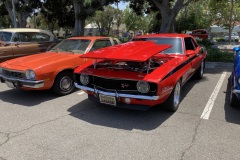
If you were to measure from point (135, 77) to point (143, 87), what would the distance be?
0.23 meters

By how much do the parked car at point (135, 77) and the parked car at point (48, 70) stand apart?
89 cm

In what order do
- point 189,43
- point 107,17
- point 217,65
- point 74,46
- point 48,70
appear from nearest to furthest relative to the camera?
point 48,70
point 189,43
point 74,46
point 217,65
point 107,17

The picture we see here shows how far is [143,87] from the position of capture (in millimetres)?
4172

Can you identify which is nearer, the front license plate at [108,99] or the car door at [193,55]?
the front license plate at [108,99]

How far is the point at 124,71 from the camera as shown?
14.8 ft

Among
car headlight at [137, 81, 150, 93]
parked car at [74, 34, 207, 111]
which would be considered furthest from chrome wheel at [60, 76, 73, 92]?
car headlight at [137, 81, 150, 93]

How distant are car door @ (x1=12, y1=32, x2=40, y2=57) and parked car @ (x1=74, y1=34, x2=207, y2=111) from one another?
446 centimetres

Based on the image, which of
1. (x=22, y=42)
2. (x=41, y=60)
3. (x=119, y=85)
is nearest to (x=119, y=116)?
(x=119, y=85)

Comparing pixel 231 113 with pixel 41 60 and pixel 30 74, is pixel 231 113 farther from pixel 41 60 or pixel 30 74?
pixel 41 60

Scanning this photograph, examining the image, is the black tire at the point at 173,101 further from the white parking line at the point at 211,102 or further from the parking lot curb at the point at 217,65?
the parking lot curb at the point at 217,65

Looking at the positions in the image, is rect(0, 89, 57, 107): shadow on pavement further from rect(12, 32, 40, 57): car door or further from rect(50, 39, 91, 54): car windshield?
rect(12, 32, 40, 57): car door

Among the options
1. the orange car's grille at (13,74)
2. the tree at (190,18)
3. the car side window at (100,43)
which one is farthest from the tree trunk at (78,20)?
the tree at (190,18)

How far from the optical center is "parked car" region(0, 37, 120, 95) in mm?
5383

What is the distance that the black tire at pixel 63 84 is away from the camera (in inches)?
230
